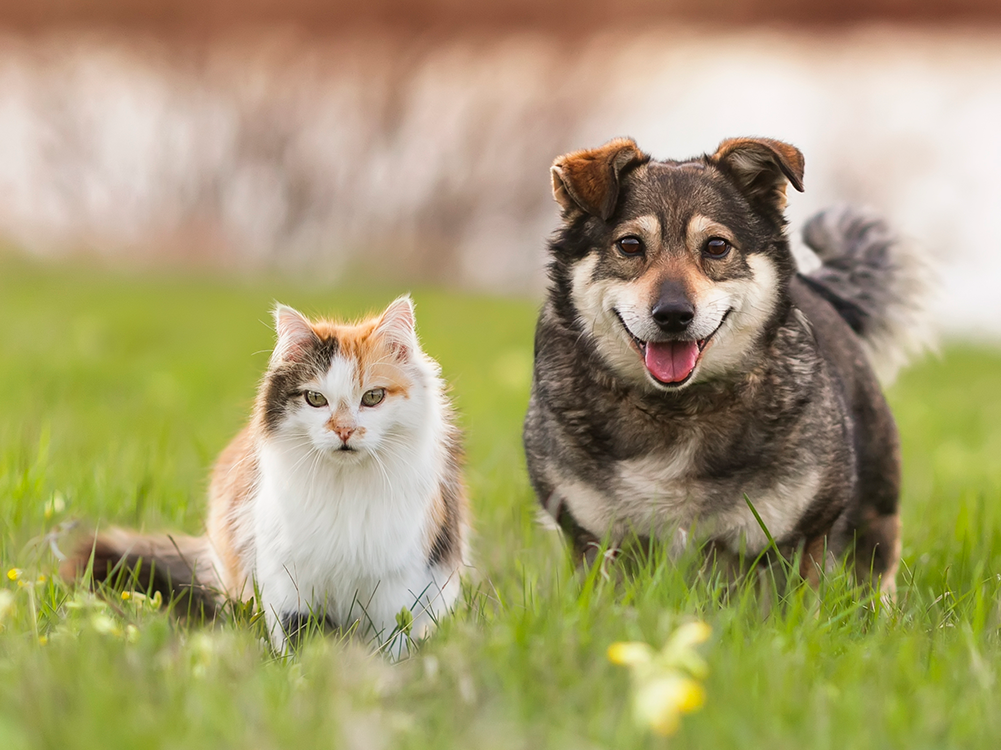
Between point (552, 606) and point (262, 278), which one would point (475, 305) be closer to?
point (262, 278)

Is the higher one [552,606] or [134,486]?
[552,606]

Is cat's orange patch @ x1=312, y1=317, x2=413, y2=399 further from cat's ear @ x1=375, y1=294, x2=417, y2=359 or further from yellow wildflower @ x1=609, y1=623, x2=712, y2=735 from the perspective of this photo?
yellow wildflower @ x1=609, y1=623, x2=712, y2=735

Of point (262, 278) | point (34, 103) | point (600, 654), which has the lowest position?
point (262, 278)

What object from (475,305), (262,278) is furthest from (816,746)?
(262,278)

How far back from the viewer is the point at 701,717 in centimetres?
218

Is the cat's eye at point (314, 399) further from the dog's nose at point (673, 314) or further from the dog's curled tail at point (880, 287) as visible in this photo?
the dog's curled tail at point (880, 287)

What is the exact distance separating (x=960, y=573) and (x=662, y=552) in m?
1.28

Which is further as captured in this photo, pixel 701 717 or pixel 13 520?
pixel 13 520

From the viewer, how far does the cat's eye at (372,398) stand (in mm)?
3205

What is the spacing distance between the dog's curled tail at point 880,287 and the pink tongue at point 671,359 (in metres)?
1.37

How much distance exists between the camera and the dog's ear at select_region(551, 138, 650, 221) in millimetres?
3578

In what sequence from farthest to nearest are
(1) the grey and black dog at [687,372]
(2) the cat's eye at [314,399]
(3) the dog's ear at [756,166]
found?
(3) the dog's ear at [756,166], (1) the grey and black dog at [687,372], (2) the cat's eye at [314,399]

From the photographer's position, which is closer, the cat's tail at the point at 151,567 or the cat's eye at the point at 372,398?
the cat's eye at the point at 372,398

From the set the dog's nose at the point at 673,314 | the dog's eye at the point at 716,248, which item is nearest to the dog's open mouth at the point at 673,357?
the dog's nose at the point at 673,314
